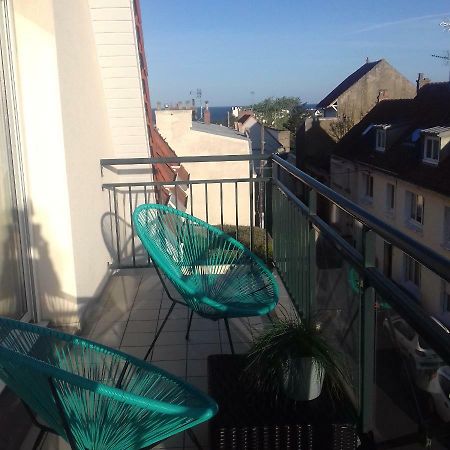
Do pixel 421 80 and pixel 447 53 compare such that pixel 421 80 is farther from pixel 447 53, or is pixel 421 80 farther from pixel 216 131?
pixel 216 131

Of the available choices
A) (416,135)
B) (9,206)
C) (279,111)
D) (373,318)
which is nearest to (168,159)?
(9,206)

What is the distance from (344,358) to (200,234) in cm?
143

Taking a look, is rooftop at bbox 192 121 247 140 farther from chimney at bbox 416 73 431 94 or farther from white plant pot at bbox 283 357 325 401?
white plant pot at bbox 283 357 325 401

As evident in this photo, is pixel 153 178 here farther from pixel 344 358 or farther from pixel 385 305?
pixel 385 305

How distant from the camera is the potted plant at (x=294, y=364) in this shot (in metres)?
2.07

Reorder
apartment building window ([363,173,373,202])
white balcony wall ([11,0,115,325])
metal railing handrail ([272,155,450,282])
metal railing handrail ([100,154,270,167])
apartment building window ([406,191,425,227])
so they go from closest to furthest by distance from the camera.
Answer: metal railing handrail ([272,155,450,282]) → white balcony wall ([11,0,115,325]) → metal railing handrail ([100,154,270,167]) → apartment building window ([406,191,425,227]) → apartment building window ([363,173,373,202])

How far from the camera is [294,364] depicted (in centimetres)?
207

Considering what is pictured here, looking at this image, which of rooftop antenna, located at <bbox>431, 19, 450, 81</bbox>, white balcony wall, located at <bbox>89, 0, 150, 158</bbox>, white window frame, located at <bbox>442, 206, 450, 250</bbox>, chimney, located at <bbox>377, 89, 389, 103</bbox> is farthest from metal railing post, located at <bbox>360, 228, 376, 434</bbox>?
chimney, located at <bbox>377, 89, 389, 103</bbox>

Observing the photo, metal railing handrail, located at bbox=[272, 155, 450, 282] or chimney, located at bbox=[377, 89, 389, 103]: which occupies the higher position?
chimney, located at bbox=[377, 89, 389, 103]

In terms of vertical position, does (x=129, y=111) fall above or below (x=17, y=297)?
above

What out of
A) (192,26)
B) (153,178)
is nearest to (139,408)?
(153,178)

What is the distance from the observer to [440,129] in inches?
706

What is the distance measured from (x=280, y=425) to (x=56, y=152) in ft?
6.56

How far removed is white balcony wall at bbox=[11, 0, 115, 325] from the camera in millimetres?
3180
